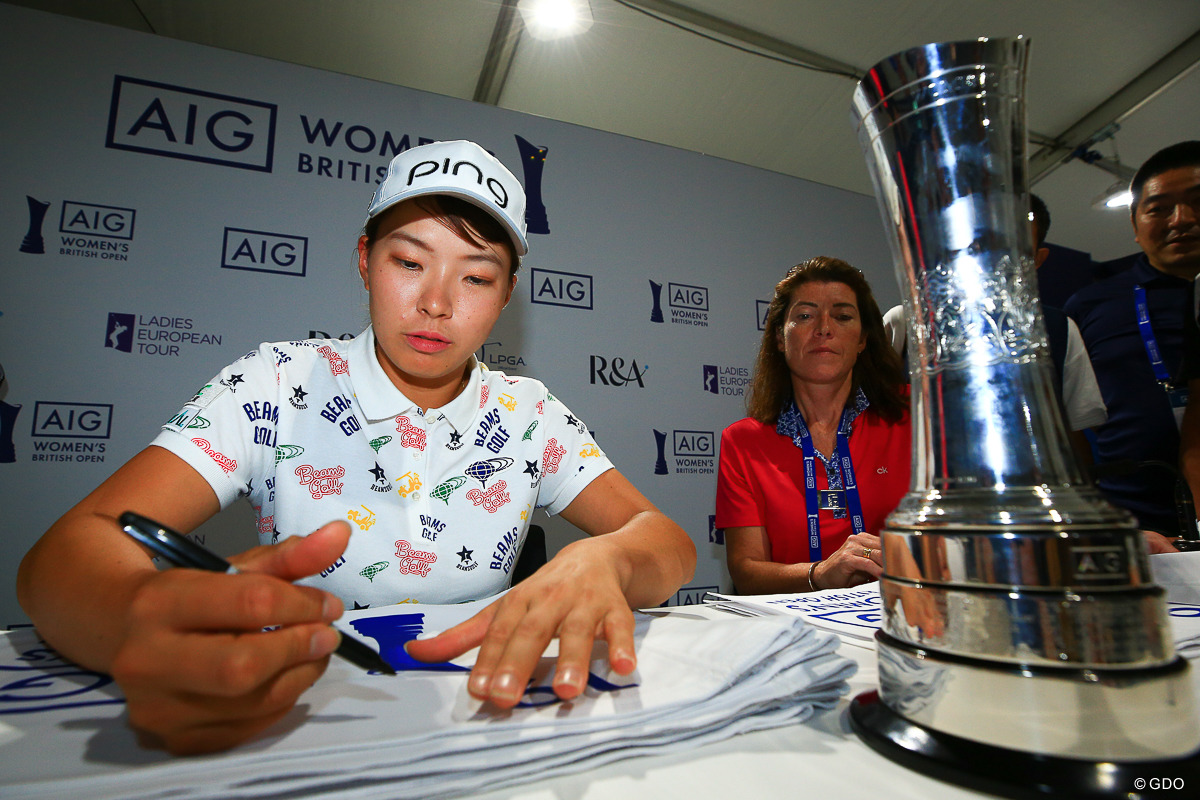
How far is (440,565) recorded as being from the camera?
0.77 meters

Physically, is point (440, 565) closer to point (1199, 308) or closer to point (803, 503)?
point (803, 503)

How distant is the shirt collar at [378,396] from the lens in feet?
2.54

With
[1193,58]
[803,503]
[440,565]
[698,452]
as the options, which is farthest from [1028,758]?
[1193,58]

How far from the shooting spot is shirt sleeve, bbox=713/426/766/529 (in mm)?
1268

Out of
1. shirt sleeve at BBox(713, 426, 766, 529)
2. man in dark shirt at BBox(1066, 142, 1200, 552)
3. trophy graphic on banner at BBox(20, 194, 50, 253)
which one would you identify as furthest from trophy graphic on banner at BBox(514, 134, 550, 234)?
man in dark shirt at BBox(1066, 142, 1200, 552)

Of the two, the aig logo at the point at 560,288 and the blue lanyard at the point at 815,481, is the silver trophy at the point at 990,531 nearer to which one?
the blue lanyard at the point at 815,481

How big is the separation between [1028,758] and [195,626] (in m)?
0.35

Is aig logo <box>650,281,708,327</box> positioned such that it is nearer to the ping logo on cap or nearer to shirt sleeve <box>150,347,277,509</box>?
the ping logo on cap

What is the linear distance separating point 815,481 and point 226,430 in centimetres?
116

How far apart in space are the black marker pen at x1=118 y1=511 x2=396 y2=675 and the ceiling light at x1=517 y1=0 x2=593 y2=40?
83.1 inches

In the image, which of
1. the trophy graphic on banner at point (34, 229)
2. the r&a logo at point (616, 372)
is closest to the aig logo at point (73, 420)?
the trophy graphic on banner at point (34, 229)

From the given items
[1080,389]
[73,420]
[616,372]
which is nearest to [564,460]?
[616,372]

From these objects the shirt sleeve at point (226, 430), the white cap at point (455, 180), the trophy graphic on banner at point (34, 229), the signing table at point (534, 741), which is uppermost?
the trophy graphic on banner at point (34, 229)

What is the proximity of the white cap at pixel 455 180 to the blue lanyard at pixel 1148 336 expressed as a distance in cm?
185
